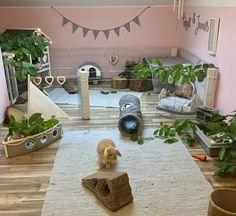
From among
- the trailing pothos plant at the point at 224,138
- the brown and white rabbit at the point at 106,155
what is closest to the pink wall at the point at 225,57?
the trailing pothos plant at the point at 224,138

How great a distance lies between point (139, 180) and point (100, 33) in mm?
2879

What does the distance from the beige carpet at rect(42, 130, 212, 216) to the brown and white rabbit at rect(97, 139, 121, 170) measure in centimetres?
7

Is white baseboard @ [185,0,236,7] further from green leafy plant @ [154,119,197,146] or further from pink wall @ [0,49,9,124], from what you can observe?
pink wall @ [0,49,9,124]

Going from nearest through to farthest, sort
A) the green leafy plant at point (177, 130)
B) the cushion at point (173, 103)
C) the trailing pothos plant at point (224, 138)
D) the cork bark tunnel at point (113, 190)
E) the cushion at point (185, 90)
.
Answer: the cork bark tunnel at point (113, 190) < the trailing pothos plant at point (224, 138) < the green leafy plant at point (177, 130) < the cushion at point (173, 103) < the cushion at point (185, 90)

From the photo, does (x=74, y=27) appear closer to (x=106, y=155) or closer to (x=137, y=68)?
(x=137, y=68)

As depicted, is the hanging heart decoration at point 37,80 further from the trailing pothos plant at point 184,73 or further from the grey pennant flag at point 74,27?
the grey pennant flag at point 74,27

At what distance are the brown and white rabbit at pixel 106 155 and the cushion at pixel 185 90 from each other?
1483 millimetres

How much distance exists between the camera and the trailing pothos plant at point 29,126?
219cm

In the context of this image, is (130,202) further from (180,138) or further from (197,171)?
(180,138)

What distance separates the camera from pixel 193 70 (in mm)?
2781

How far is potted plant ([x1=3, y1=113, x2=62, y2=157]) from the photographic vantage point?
2.12 m

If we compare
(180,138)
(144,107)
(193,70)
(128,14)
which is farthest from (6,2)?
(180,138)

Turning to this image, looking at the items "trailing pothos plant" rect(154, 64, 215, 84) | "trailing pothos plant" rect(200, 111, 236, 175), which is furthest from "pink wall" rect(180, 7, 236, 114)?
"trailing pothos plant" rect(200, 111, 236, 175)

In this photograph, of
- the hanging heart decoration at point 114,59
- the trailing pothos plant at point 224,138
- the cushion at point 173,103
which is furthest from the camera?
the hanging heart decoration at point 114,59
